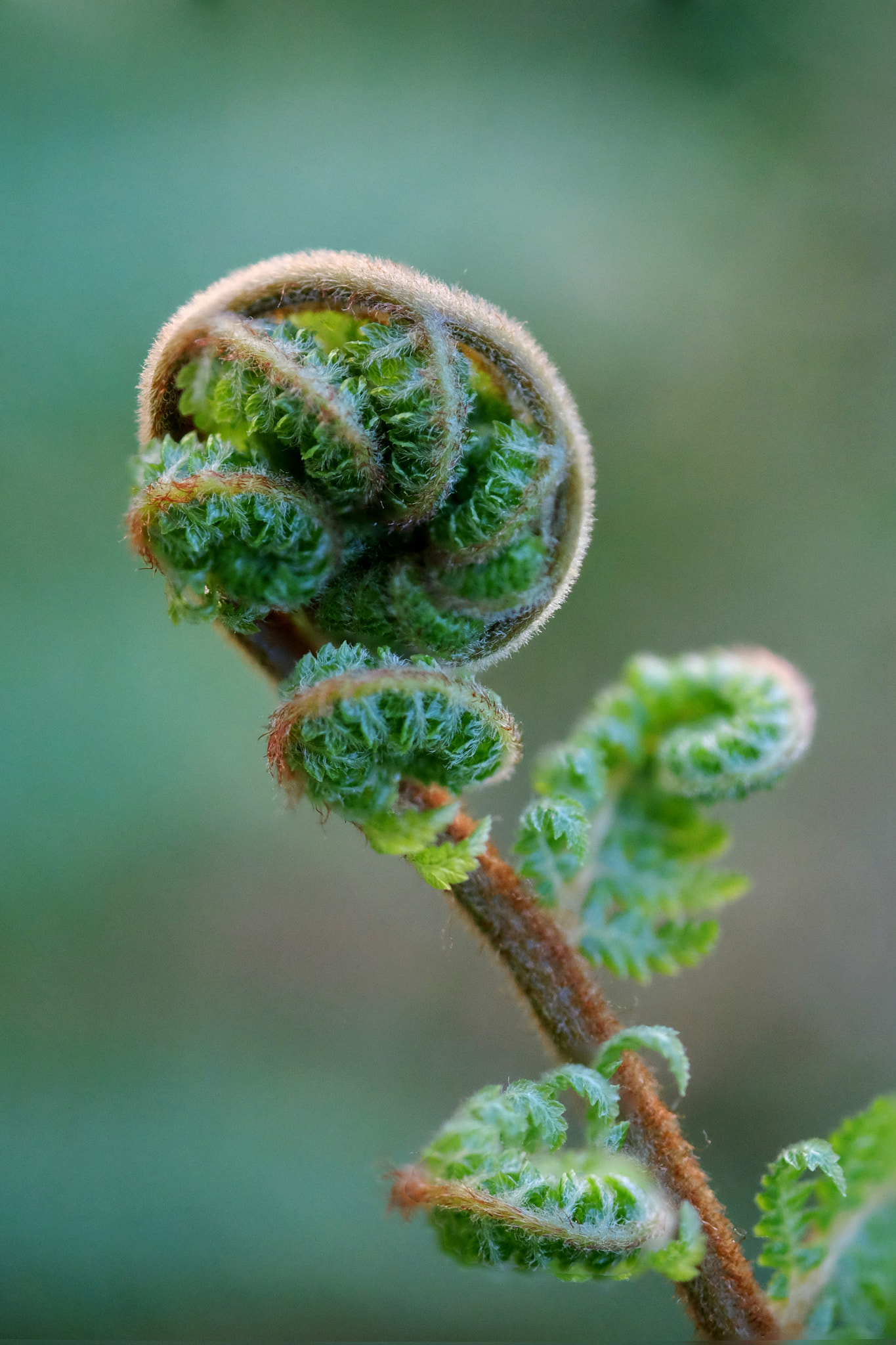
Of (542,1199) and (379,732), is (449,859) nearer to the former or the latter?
(379,732)


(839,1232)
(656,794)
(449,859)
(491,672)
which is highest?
(491,672)

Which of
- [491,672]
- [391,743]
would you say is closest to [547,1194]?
[391,743]

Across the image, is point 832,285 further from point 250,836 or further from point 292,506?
point 292,506

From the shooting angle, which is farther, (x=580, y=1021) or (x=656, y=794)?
(x=656, y=794)

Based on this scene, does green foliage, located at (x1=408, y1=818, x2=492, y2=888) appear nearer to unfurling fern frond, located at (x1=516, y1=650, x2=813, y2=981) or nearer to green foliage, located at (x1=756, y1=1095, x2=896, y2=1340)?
unfurling fern frond, located at (x1=516, y1=650, x2=813, y2=981)

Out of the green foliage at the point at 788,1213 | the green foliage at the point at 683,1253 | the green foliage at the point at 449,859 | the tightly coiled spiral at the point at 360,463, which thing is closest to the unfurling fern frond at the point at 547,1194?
the green foliage at the point at 683,1253

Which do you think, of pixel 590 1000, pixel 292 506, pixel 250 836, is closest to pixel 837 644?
pixel 250 836

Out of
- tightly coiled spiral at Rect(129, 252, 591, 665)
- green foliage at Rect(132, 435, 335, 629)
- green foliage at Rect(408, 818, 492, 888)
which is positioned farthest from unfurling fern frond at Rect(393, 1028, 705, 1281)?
green foliage at Rect(132, 435, 335, 629)
